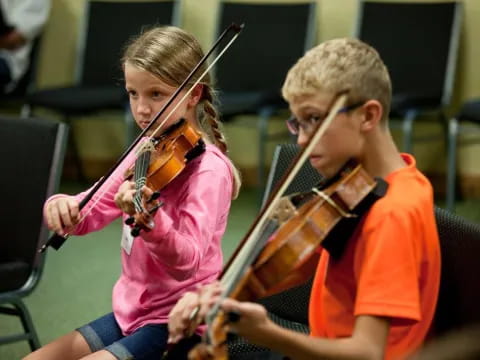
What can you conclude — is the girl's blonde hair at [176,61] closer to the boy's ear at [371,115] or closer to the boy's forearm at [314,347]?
the boy's ear at [371,115]

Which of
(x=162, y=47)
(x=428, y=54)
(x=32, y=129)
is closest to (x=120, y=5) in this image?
(x=428, y=54)

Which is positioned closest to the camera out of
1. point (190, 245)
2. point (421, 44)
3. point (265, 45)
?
point (190, 245)

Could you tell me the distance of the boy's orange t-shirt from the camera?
1130mm

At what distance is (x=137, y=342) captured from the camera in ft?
5.29

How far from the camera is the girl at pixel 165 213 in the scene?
159cm

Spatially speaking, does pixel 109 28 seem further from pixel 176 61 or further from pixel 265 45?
pixel 176 61

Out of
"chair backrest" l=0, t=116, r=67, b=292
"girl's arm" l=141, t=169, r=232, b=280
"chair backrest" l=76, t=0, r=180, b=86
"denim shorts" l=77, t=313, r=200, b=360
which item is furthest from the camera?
"chair backrest" l=76, t=0, r=180, b=86

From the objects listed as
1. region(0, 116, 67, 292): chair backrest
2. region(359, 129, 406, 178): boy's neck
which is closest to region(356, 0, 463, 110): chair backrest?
region(0, 116, 67, 292): chair backrest

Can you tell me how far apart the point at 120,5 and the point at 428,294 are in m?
3.88

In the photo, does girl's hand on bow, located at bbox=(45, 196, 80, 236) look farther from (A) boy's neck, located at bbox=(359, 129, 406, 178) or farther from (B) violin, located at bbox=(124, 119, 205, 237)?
(A) boy's neck, located at bbox=(359, 129, 406, 178)

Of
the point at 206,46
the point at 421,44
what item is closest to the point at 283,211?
the point at 421,44

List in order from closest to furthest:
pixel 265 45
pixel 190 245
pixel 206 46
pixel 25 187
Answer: pixel 190 245 → pixel 25 187 → pixel 265 45 → pixel 206 46

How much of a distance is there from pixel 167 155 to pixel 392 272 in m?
0.60

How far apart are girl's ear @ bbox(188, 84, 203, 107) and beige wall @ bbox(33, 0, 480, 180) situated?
2.94 metres
